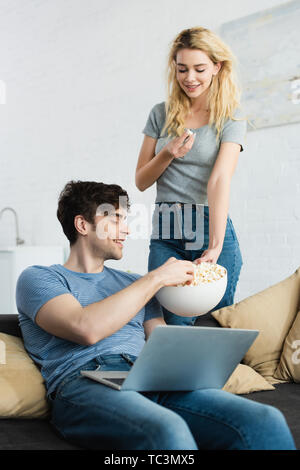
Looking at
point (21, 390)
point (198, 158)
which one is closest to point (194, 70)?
point (198, 158)

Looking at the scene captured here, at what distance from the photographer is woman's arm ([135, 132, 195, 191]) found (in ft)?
6.84

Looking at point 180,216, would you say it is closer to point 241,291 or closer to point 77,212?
point 77,212

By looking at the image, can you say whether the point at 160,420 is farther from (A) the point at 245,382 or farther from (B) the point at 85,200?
(A) the point at 245,382

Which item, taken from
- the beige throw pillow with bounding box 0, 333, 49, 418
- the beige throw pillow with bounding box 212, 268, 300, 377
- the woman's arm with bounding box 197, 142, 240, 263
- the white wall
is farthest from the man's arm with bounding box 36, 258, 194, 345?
the white wall

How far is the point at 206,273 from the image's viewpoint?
1801 millimetres

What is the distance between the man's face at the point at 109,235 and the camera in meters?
1.90

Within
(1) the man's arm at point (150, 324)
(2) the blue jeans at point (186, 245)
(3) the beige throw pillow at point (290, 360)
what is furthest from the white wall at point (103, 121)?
(1) the man's arm at point (150, 324)

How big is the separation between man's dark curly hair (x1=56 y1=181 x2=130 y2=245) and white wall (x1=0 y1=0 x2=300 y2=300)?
2.01m

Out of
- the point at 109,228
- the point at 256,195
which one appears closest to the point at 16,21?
the point at 256,195

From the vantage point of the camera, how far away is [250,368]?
2334 mm

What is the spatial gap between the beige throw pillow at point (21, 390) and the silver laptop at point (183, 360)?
0.29 m

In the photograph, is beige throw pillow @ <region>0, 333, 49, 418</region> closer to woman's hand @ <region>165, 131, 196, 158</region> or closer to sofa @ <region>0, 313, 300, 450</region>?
sofa @ <region>0, 313, 300, 450</region>

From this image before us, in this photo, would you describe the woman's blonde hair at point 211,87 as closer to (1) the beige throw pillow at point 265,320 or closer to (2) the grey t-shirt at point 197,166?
(2) the grey t-shirt at point 197,166

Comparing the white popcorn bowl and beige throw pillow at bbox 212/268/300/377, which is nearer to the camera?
the white popcorn bowl
